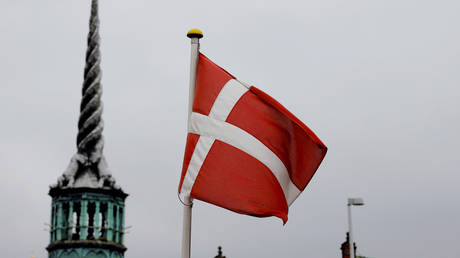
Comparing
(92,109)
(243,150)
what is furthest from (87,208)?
(243,150)

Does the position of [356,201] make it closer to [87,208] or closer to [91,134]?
[87,208]

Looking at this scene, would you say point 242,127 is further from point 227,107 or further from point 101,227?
point 101,227

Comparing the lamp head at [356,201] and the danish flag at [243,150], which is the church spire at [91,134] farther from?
the danish flag at [243,150]

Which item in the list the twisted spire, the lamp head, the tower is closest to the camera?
the lamp head

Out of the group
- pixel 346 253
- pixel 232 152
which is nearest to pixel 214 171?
pixel 232 152

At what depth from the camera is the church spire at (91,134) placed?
208ft

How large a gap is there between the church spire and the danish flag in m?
49.7

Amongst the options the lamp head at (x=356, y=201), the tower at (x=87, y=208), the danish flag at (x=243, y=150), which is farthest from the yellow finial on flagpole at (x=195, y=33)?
the tower at (x=87, y=208)

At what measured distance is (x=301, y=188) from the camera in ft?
46.5

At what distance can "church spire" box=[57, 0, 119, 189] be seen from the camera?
208ft

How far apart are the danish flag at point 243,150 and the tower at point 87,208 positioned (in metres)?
49.2

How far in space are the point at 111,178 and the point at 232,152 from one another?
168 ft

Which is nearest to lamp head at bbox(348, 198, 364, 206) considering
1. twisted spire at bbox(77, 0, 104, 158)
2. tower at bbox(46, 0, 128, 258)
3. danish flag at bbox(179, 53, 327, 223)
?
danish flag at bbox(179, 53, 327, 223)

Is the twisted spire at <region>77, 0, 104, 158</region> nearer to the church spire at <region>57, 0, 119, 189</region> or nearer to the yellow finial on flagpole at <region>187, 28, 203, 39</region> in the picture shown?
the church spire at <region>57, 0, 119, 189</region>
